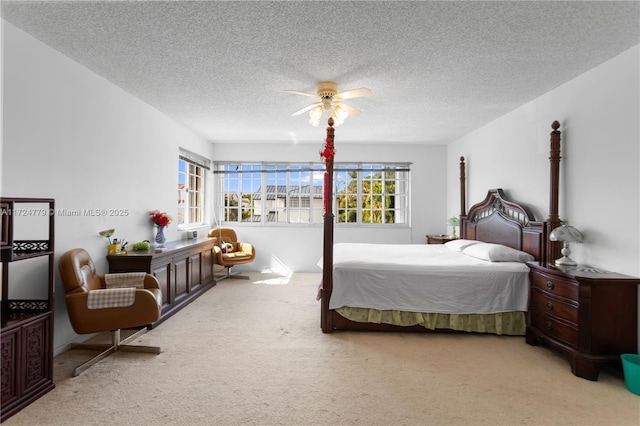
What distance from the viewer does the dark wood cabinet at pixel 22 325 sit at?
1897 millimetres

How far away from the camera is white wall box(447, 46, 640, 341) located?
2.48m

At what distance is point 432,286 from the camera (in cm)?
314

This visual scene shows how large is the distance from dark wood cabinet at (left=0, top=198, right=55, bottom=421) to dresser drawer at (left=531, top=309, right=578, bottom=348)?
12.3ft

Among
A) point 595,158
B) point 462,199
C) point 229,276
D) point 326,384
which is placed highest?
point 595,158

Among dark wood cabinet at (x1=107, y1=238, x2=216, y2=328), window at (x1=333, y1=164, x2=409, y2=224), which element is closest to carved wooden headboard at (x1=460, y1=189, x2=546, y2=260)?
window at (x1=333, y1=164, x2=409, y2=224)

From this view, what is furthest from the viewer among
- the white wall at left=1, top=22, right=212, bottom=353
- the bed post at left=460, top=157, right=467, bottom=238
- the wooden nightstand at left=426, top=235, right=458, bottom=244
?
the wooden nightstand at left=426, top=235, right=458, bottom=244

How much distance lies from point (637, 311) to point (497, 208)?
1.99 metres

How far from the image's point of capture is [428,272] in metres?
3.17

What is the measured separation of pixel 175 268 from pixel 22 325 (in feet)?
6.19

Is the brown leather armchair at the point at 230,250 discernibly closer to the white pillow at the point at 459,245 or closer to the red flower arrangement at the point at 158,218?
the red flower arrangement at the point at 158,218

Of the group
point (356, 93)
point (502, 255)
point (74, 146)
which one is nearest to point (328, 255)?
point (356, 93)

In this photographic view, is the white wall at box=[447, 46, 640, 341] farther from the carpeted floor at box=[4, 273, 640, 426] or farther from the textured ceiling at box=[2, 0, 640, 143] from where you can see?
the carpeted floor at box=[4, 273, 640, 426]

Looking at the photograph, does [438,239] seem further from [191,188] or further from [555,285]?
[191,188]

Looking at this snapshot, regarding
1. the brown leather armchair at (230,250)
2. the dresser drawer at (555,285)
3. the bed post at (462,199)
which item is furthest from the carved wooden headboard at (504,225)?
the brown leather armchair at (230,250)
